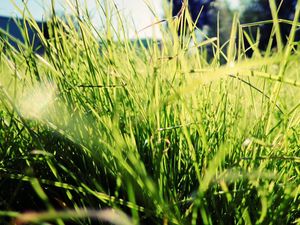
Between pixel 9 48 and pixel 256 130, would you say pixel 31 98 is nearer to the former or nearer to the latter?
pixel 9 48

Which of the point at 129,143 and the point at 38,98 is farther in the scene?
the point at 38,98

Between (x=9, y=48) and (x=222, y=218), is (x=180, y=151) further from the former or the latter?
(x=9, y=48)

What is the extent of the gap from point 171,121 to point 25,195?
25 centimetres

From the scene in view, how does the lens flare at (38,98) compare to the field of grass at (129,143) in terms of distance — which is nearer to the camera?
the field of grass at (129,143)

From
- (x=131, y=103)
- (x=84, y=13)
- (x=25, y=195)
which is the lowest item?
(x=25, y=195)

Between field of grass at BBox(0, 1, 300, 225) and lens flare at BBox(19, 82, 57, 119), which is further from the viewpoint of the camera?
lens flare at BBox(19, 82, 57, 119)

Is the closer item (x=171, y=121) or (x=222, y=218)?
(x=222, y=218)

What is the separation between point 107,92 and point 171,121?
0.37 ft

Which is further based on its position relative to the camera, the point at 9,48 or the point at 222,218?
the point at 9,48

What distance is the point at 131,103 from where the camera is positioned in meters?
0.48

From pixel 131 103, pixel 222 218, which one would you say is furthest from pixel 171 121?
pixel 222 218

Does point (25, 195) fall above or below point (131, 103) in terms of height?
below

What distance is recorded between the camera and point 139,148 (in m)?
0.46

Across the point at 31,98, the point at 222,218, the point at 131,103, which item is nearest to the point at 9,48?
the point at 31,98
